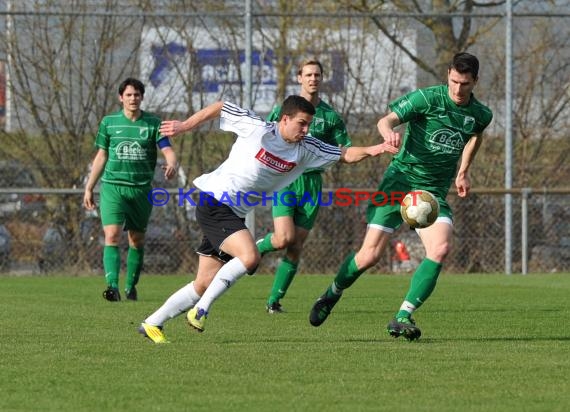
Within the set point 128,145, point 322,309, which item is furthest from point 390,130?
point 128,145

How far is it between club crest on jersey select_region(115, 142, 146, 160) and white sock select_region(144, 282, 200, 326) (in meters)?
4.74

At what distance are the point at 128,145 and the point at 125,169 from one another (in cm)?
25

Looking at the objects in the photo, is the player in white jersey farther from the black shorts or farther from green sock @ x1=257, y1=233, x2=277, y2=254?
green sock @ x1=257, y1=233, x2=277, y2=254

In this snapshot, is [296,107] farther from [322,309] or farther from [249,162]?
[322,309]

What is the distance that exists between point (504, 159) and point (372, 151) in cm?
968

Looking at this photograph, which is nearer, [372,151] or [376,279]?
[372,151]

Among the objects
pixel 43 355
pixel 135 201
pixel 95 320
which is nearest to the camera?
pixel 43 355

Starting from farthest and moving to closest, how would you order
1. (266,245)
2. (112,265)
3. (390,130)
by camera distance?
(112,265)
(266,245)
(390,130)

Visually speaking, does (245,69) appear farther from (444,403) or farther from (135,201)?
(444,403)

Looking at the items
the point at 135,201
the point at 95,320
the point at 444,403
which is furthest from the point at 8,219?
the point at 444,403

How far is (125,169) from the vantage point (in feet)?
41.3

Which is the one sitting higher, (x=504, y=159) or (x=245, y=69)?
(x=245, y=69)

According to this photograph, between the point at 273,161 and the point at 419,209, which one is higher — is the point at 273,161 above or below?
above

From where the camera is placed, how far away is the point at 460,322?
9.98 metres
